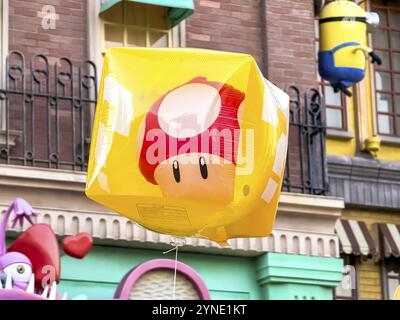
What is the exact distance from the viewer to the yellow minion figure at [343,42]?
584 inches

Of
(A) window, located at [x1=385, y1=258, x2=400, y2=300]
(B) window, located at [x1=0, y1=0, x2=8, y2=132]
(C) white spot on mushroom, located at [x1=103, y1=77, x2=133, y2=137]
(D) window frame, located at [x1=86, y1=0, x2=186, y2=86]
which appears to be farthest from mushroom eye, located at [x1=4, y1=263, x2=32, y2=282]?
(A) window, located at [x1=385, y1=258, x2=400, y2=300]

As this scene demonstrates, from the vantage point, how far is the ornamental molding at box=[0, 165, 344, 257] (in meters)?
12.9

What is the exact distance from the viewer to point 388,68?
16750mm

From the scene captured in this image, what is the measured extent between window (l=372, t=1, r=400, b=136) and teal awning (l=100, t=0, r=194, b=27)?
10.8ft

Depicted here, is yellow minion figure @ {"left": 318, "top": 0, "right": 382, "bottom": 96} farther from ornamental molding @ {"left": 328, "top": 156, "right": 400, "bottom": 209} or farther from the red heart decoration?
the red heart decoration

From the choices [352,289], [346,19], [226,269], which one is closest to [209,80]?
[226,269]

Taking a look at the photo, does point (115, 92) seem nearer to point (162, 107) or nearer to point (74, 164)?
point (162, 107)

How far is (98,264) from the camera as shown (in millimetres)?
13258

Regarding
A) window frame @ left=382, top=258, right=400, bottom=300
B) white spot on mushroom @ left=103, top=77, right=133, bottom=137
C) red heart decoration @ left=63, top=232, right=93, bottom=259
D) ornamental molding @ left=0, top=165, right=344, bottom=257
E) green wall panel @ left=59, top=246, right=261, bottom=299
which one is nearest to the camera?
white spot on mushroom @ left=103, top=77, right=133, bottom=137

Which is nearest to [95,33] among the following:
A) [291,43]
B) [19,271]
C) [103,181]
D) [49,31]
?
[49,31]

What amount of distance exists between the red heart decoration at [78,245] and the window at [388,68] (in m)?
4.91

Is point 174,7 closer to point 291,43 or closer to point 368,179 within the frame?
point 291,43

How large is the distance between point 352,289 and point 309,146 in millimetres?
1993

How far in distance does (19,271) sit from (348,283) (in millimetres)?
4791
